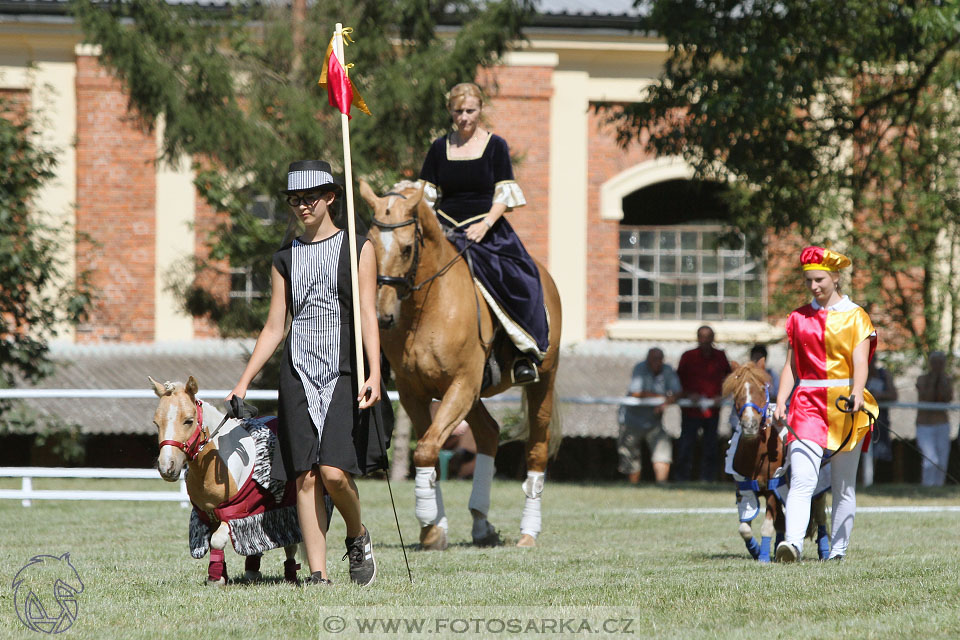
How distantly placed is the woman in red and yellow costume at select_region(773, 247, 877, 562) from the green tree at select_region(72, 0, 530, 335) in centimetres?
939

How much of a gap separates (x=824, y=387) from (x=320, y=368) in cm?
323

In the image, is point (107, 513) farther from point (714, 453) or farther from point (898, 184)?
point (898, 184)

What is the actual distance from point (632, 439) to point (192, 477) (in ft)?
42.9

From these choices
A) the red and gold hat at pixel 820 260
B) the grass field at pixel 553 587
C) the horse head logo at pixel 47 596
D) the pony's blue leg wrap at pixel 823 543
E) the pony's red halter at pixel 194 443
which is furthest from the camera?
the pony's blue leg wrap at pixel 823 543

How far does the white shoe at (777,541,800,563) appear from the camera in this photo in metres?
7.83

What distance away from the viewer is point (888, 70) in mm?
20141

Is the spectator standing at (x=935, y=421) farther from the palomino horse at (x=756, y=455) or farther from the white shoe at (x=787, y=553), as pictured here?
the white shoe at (x=787, y=553)

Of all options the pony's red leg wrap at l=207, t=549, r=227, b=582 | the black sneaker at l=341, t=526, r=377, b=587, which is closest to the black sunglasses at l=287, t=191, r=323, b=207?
the black sneaker at l=341, t=526, r=377, b=587

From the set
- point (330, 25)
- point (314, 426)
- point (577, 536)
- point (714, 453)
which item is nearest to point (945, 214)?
point (714, 453)

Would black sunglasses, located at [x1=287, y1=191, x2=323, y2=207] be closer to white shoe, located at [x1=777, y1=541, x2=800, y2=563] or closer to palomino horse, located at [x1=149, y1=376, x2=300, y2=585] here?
palomino horse, located at [x1=149, y1=376, x2=300, y2=585]

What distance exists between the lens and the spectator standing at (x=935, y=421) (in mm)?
17922

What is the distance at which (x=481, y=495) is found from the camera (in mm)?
9969

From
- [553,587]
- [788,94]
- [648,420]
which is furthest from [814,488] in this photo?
[648,420]

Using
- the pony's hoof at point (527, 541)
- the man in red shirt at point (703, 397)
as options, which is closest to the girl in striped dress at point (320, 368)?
the pony's hoof at point (527, 541)
